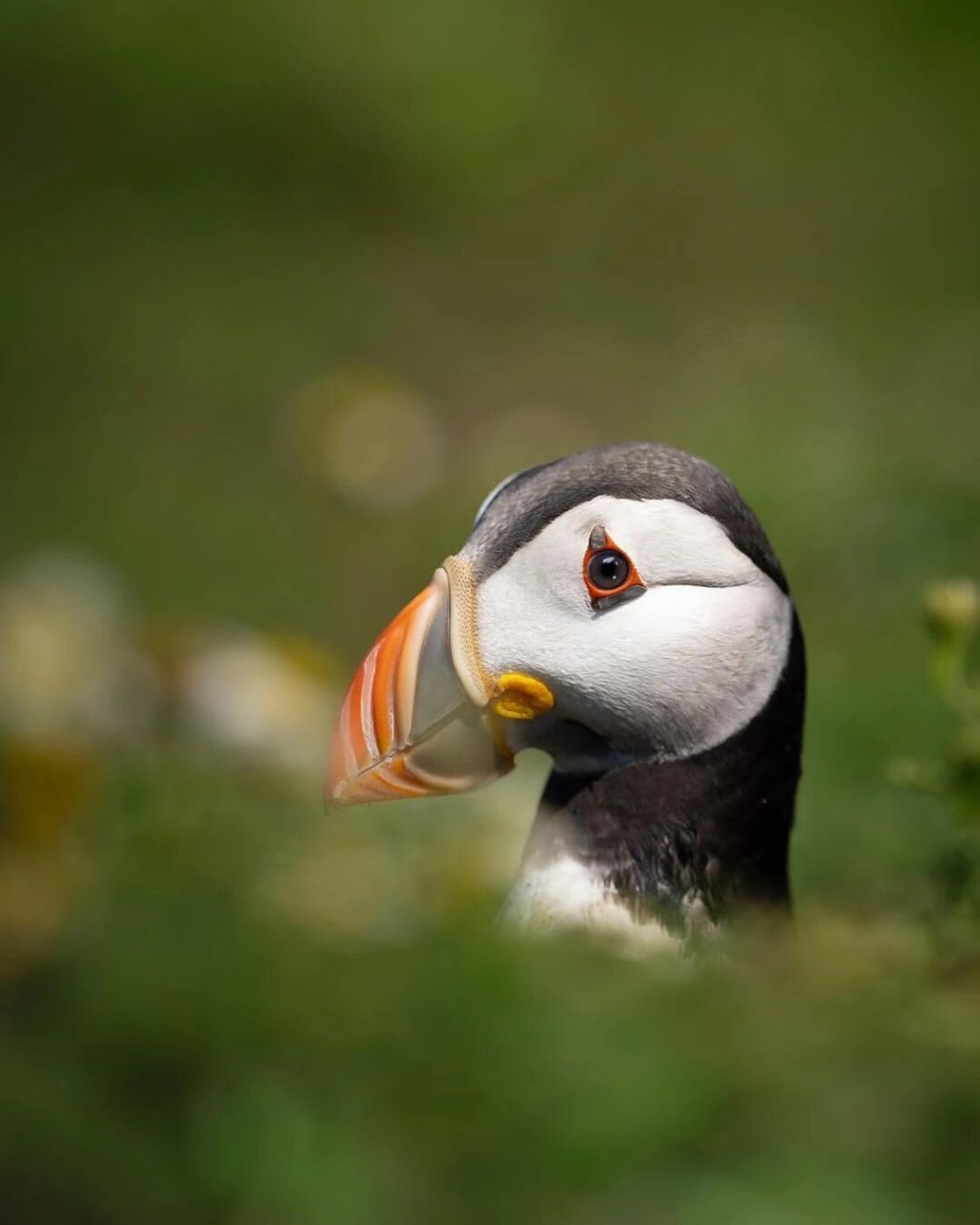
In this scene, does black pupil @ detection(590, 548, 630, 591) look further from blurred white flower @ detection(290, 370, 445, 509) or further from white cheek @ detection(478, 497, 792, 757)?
blurred white flower @ detection(290, 370, 445, 509)

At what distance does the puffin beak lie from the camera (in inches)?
102


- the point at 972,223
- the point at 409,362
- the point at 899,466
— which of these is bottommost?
the point at 409,362

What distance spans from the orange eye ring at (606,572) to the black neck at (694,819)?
10.8 inches

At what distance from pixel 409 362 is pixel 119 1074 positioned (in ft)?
18.8

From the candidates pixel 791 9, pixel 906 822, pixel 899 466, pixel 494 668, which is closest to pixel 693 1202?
pixel 494 668

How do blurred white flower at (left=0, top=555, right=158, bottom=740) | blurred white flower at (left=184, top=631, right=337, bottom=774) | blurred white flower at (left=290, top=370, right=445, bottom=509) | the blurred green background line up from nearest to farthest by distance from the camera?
the blurred green background
blurred white flower at (left=184, top=631, right=337, bottom=774)
blurred white flower at (left=0, top=555, right=158, bottom=740)
blurred white flower at (left=290, top=370, right=445, bottom=509)

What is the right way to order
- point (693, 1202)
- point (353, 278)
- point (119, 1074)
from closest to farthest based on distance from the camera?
point (693, 1202) < point (119, 1074) < point (353, 278)

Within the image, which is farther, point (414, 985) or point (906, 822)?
point (906, 822)

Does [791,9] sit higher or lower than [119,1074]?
higher

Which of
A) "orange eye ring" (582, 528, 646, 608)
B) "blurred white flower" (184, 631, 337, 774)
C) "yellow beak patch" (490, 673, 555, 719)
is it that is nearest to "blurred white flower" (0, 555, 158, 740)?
"blurred white flower" (184, 631, 337, 774)

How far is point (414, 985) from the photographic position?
230cm

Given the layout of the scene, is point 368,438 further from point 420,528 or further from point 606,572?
point 606,572

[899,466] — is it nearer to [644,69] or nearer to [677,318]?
[677,318]

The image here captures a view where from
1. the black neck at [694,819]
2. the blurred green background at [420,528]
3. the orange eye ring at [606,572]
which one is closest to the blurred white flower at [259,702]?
the blurred green background at [420,528]
